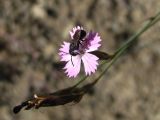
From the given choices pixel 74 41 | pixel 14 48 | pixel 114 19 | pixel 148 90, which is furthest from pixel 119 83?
pixel 74 41

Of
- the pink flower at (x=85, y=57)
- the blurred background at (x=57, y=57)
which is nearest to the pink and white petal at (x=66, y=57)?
the pink flower at (x=85, y=57)

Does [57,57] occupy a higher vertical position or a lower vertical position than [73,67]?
higher

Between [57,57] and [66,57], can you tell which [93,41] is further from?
[57,57]

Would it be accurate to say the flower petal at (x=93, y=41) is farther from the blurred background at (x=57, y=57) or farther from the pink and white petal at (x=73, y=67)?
the blurred background at (x=57, y=57)

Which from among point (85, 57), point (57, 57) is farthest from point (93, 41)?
point (57, 57)

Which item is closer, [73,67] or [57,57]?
[73,67]

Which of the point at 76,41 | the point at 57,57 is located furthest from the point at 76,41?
the point at 57,57

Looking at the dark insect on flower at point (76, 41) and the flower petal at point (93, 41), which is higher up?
the dark insect on flower at point (76, 41)

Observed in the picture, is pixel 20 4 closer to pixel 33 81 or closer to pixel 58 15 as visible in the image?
pixel 58 15
